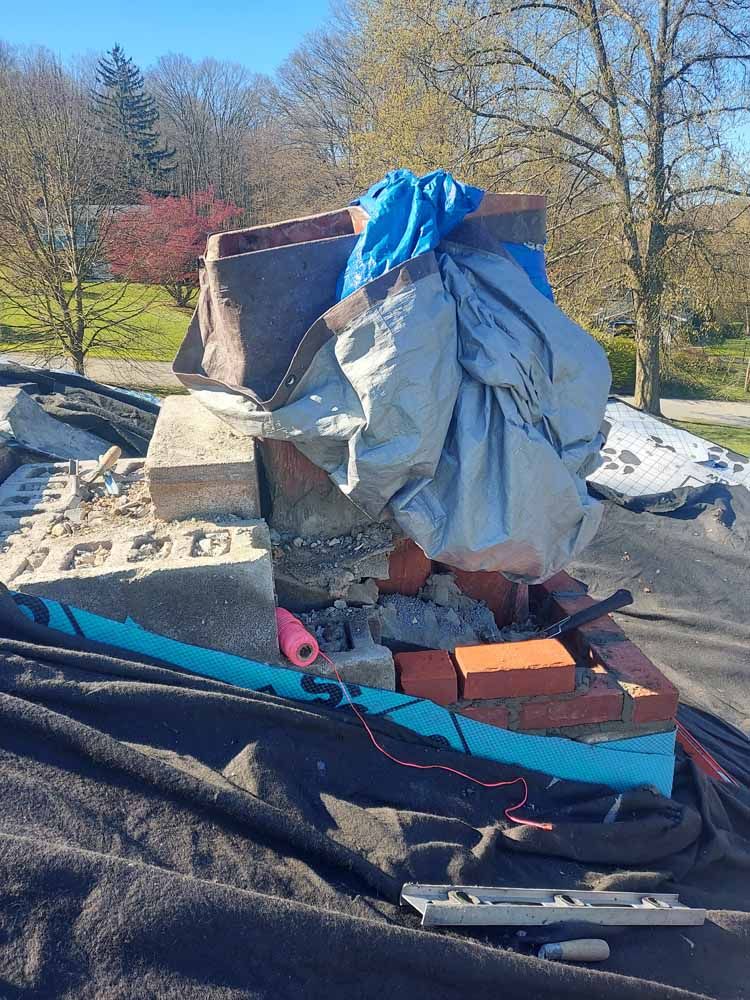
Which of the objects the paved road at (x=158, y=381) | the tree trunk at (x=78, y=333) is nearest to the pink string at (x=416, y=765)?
the tree trunk at (x=78, y=333)

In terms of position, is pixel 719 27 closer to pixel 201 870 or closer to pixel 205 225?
pixel 205 225

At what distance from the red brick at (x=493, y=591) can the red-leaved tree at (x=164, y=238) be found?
10.6 metres

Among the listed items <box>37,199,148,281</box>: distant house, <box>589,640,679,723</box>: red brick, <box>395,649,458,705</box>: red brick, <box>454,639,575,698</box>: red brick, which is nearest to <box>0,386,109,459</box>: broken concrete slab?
<box>395,649,458,705</box>: red brick

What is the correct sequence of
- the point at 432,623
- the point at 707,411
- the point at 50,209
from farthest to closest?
the point at 707,411 → the point at 50,209 → the point at 432,623

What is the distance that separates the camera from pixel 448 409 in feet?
6.44

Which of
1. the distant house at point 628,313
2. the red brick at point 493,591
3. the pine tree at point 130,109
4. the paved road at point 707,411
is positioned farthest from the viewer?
the pine tree at point 130,109

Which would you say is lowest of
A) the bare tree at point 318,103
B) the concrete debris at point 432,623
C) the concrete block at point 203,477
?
the concrete debris at point 432,623

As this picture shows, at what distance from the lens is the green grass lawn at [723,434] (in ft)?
42.3

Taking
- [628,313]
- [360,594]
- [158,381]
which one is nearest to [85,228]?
[158,381]

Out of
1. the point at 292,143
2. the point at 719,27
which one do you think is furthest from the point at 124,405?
the point at 292,143

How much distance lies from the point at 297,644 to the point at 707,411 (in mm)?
16974

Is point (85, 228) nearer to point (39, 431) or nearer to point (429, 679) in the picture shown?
point (39, 431)

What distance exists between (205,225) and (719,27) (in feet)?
39.9

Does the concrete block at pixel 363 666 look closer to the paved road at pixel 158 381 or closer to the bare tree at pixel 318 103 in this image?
the paved road at pixel 158 381
